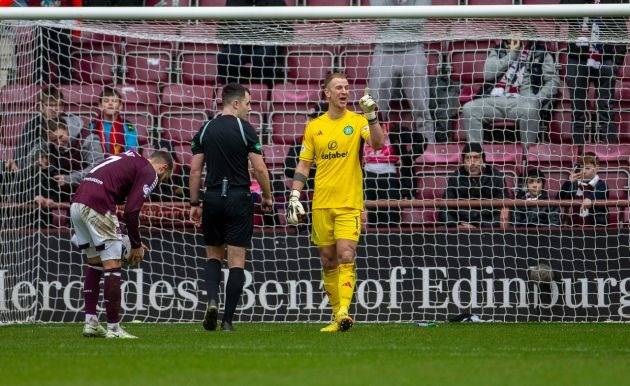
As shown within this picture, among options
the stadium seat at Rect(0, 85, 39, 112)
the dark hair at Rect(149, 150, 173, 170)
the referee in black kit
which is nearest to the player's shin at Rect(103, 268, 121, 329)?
the dark hair at Rect(149, 150, 173, 170)

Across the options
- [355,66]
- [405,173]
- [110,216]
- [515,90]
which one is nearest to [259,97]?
[355,66]

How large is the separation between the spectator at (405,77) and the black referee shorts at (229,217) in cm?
320

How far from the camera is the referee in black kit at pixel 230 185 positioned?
1041 cm

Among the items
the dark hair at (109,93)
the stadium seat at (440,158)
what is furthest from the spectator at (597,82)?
the dark hair at (109,93)

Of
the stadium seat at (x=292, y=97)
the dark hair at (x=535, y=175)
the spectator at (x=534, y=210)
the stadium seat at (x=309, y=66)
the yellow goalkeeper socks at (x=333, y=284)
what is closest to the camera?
the yellow goalkeeper socks at (x=333, y=284)

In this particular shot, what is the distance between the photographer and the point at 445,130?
13172mm

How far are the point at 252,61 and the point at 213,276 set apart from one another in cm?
383

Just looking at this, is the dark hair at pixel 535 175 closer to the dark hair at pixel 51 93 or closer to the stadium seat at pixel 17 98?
the dark hair at pixel 51 93

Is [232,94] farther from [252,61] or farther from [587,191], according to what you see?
[587,191]

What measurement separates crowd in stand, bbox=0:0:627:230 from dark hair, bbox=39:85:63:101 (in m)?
0.02

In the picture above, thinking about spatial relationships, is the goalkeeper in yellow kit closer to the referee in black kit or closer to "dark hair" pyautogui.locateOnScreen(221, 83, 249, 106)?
the referee in black kit

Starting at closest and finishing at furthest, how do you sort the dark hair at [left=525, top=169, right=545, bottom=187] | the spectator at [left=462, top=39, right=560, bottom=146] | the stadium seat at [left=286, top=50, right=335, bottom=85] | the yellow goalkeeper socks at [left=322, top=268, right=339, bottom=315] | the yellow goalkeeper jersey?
the yellow goalkeeper jersey < the yellow goalkeeper socks at [left=322, top=268, right=339, bottom=315] < the dark hair at [left=525, top=169, right=545, bottom=187] < the spectator at [left=462, top=39, right=560, bottom=146] < the stadium seat at [left=286, top=50, right=335, bottom=85]

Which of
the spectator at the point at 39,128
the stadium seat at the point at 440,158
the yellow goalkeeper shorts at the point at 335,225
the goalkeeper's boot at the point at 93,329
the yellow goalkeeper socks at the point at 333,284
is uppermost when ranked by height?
the spectator at the point at 39,128

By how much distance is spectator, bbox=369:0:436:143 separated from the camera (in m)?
13.2
